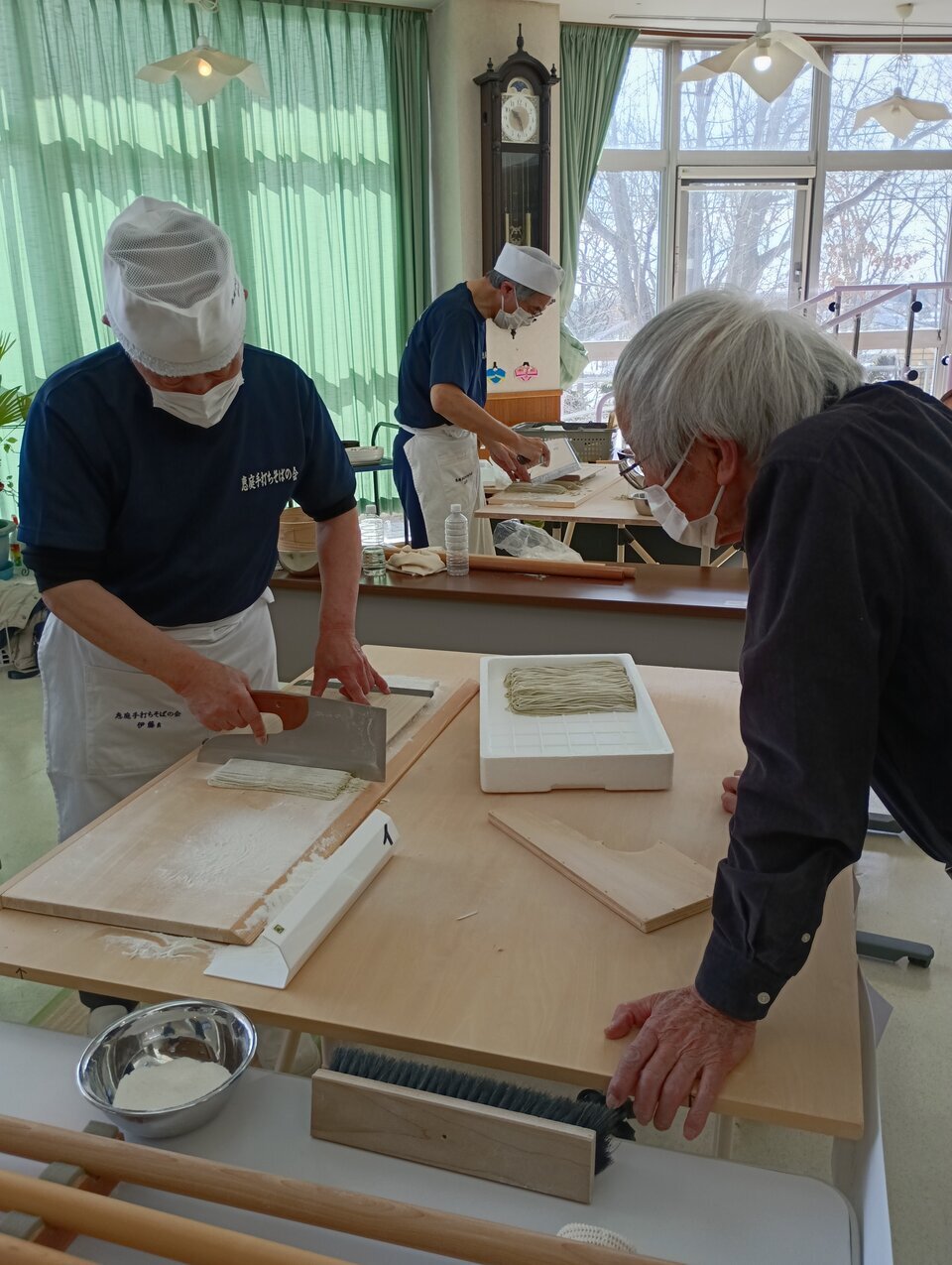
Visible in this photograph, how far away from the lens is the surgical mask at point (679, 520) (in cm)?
114

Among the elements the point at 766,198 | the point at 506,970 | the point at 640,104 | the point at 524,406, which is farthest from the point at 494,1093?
the point at 766,198

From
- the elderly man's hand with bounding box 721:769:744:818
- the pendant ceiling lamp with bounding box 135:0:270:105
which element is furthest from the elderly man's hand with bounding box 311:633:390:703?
the pendant ceiling lamp with bounding box 135:0:270:105

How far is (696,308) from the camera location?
40.8 inches

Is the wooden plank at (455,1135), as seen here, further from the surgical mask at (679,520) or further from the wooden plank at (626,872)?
the surgical mask at (679,520)

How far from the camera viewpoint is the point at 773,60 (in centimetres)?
427

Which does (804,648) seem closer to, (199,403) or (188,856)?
(188,856)

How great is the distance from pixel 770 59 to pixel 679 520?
4056 mm

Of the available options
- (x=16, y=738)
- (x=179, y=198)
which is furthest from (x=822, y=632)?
(x=179, y=198)

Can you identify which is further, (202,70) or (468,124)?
(468,124)

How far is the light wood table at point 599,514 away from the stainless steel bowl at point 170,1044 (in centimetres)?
281

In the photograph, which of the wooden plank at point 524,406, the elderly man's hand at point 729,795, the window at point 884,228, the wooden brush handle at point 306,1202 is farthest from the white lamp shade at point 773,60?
the wooden brush handle at point 306,1202

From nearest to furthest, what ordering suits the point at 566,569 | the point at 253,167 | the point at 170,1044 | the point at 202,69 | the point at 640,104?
the point at 170,1044 < the point at 566,569 < the point at 202,69 < the point at 253,167 < the point at 640,104

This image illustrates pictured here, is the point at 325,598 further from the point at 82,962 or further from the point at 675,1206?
the point at 675,1206

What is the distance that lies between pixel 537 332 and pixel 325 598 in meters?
5.44
